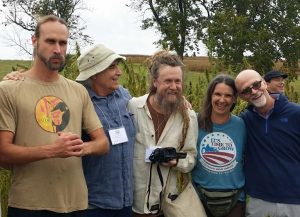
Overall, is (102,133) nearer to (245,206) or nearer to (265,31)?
(245,206)

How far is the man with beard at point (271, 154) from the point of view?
153 inches

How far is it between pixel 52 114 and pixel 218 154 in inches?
55.2

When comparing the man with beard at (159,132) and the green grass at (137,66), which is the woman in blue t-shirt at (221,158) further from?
the green grass at (137,66)

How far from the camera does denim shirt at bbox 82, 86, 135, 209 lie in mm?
3582

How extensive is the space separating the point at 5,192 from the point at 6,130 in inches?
63.7

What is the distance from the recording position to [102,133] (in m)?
3.44

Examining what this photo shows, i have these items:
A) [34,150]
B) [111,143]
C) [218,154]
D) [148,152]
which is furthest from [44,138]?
[218,154]

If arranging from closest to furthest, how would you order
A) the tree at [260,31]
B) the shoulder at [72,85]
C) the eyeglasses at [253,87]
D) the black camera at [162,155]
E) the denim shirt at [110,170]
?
the shoulder at [72,85]
the denim shirt at [110,170]
the black camera at [162,155]
the eyeglasses at [253,87]
the tree at [260,31]

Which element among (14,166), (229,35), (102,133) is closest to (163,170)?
(102,133)

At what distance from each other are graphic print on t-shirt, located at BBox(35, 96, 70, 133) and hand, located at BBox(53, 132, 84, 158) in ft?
0.43

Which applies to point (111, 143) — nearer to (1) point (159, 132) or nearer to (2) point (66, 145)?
(1) point (159, 132)

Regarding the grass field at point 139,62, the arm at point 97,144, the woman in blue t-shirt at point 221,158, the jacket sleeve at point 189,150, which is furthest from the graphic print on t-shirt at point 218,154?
the arm at point 97,144

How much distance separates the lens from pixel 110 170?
3.59m

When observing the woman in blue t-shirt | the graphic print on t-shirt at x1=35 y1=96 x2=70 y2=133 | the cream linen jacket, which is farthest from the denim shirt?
the woman in blue t-shirt
